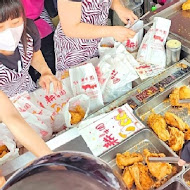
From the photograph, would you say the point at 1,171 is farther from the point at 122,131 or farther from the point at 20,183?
the point at 20,183

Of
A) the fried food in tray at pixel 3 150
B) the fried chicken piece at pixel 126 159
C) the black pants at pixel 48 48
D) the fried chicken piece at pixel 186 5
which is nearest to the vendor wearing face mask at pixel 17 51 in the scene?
the fried food in tray at pixel 3 150

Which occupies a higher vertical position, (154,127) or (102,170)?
(102,170)

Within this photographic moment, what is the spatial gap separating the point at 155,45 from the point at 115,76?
45cm

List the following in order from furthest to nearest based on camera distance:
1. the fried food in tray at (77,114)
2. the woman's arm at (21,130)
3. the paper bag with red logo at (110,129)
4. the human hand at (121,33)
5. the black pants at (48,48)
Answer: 1. the black pants at (48,48)
2. the human hand at (121,33)
3. the fried food in tray at (77,114)
4. the paper bag with red logo at (110,129)
5. the woman's arm at (21,130)

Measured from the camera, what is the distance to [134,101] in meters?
2.16

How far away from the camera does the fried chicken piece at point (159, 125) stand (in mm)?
1969

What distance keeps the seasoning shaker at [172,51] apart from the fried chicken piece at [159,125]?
54 centimetres

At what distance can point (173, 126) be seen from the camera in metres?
2.05

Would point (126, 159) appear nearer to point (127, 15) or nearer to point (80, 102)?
point (80, 102)

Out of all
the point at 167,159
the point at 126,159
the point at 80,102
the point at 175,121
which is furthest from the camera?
the point at 80,102

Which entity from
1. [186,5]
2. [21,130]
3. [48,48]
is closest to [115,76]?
[21,130]

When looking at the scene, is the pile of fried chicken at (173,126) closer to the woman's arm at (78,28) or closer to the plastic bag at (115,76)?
the plastic bag at (115,76)

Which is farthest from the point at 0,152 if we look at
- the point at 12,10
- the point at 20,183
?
the point at 20,183

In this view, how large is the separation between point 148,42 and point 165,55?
17 cm
